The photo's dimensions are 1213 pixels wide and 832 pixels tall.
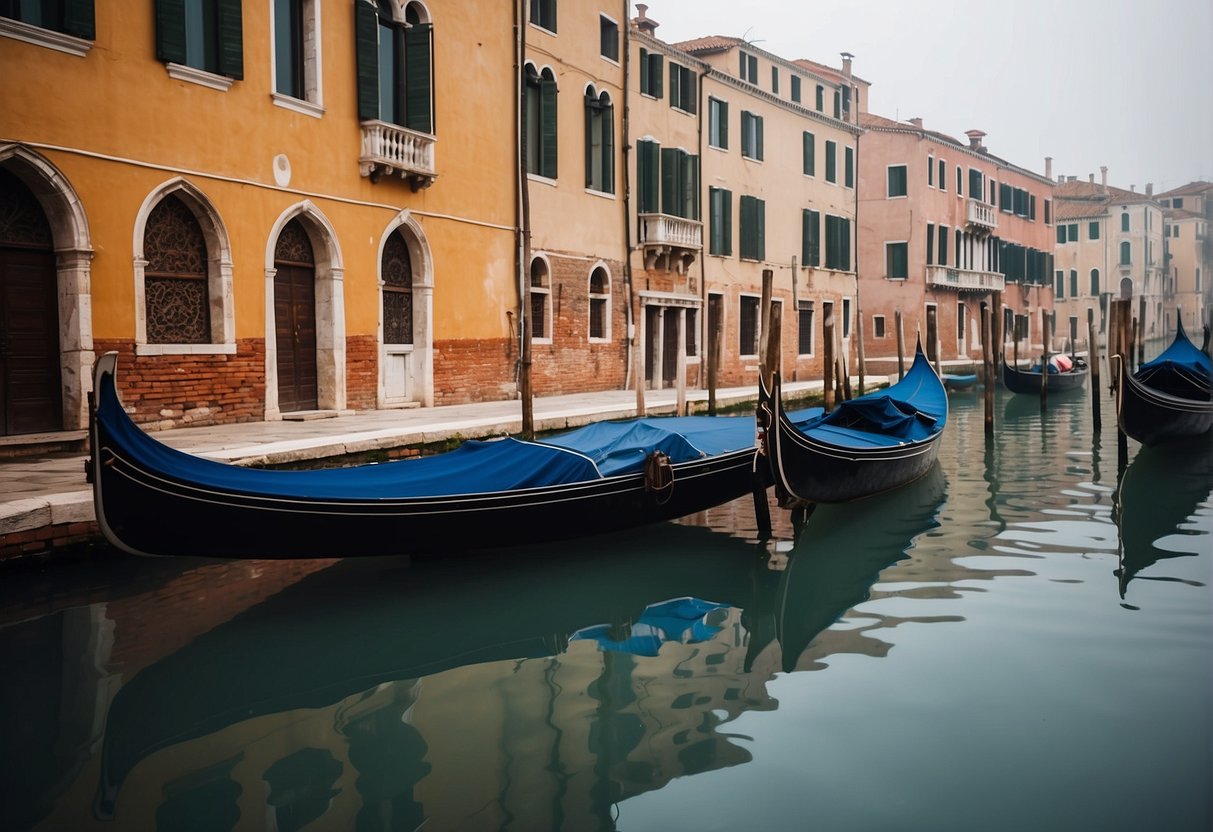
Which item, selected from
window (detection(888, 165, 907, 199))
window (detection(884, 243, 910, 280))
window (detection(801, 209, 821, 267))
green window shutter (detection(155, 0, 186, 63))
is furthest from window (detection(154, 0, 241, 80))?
window (detection(888, 165, 907, 199))

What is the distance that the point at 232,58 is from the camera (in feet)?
28.1

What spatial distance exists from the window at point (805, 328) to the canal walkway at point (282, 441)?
685 cm

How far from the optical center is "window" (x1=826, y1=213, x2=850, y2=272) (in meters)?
20.4

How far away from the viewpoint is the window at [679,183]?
15.3 meters

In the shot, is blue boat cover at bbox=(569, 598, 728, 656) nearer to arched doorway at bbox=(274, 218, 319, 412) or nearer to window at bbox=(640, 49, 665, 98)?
arched doorway at bbox=(274, 218, 319, 412)

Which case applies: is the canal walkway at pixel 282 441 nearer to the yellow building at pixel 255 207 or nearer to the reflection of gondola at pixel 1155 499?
the yellow building at pixel 255 207

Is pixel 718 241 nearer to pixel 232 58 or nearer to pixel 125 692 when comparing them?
pixel 232 58

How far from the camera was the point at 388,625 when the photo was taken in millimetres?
4883

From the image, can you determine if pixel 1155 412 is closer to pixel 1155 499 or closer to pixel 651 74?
pixel 1155 499

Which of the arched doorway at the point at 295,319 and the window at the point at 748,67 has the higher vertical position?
the window at the point at 748,67

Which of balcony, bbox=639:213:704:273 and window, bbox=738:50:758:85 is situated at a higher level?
window, bbox=738:50:758:85

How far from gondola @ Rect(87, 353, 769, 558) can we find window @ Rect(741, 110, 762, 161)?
37.5ft

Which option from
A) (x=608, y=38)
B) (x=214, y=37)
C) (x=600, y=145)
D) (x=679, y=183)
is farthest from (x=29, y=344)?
(x=679, y=183)

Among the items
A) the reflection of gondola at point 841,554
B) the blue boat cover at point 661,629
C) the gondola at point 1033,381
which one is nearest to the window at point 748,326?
the gondola at point 1033,381
